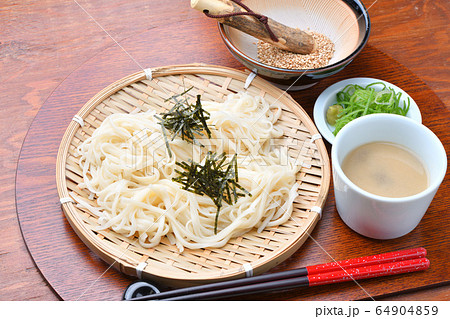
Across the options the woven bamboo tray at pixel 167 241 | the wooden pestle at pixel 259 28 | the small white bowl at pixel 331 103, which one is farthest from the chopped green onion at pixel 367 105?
the wooden pestle at pixel 259 28

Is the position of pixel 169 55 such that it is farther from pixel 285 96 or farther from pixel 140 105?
pixel 285 96

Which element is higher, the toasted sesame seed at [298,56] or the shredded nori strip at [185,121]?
the toasted sesame seed at [298,56]

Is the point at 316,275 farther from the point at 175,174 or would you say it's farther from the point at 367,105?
the point at 367,105

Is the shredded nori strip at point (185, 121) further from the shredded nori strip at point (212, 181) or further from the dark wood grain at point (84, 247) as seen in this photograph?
the dark wood grain at point (84, 247)

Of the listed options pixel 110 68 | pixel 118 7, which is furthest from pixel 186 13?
pixel 110 68

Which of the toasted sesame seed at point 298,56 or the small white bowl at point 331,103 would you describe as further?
the toasted sesame seed at point 298,56

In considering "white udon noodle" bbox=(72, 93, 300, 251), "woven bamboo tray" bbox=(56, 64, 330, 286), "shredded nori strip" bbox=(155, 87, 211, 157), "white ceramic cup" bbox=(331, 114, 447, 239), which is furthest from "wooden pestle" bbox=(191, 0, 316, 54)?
"white ceramic cup" bbox=(331, 114, 447, 239)
